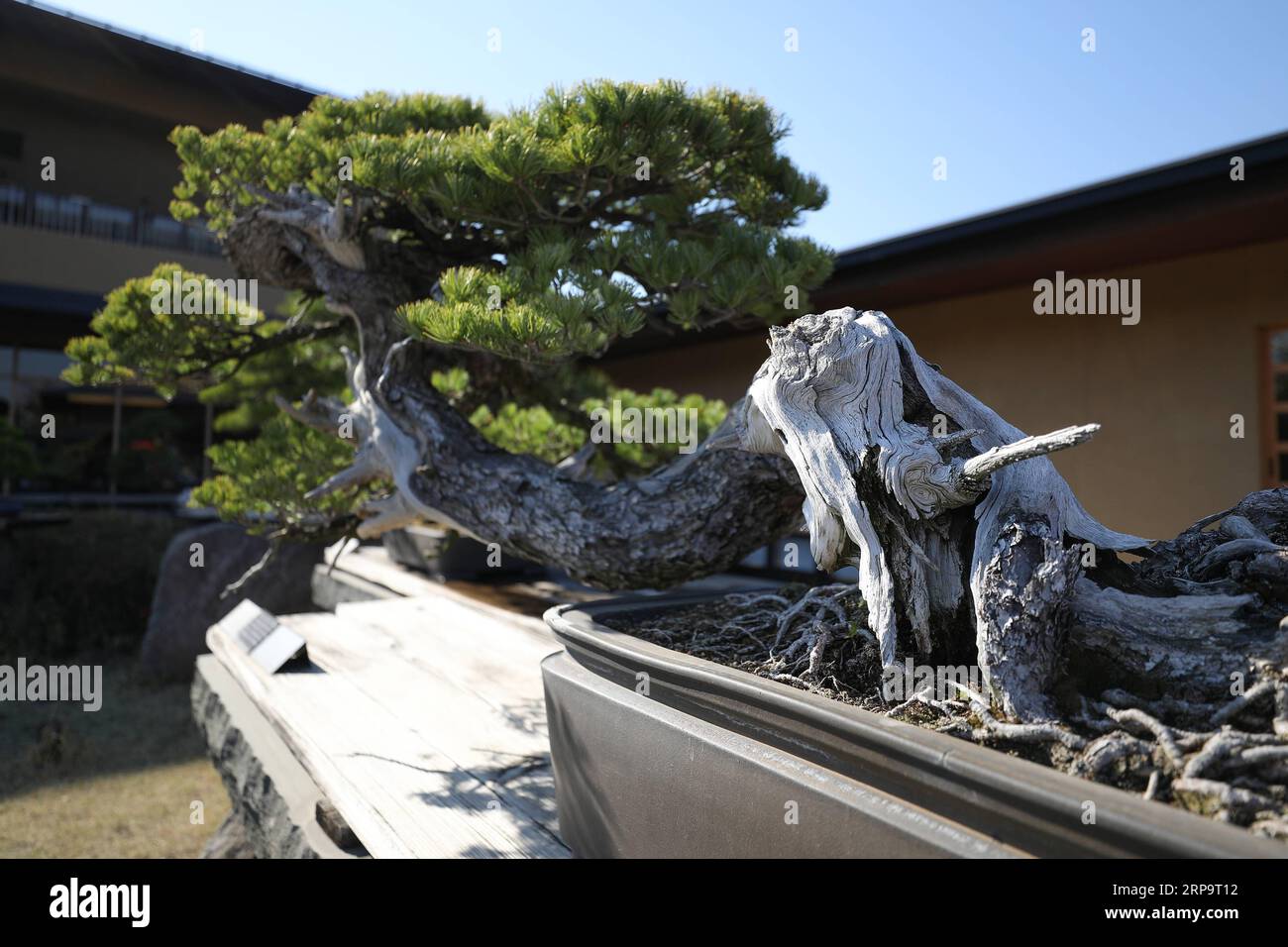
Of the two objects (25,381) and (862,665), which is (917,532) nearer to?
(862,665)

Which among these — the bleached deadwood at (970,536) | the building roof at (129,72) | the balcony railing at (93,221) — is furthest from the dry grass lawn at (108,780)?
the building roof at (129,72)

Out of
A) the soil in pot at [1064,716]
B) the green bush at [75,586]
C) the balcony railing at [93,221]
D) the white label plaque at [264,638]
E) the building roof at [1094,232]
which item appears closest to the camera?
the soil in pot at [1064,716]

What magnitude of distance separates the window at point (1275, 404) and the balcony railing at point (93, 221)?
6848 mm

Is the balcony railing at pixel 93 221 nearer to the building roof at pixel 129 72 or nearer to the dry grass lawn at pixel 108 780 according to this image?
the building roof at pixel 129 72

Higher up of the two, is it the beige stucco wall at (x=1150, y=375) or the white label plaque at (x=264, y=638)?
the beige stucco wall at (x=1150, y=375)

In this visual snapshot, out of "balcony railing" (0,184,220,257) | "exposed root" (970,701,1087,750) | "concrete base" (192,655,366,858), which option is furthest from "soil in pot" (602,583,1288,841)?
"balcony railing" (0,184,220,257)

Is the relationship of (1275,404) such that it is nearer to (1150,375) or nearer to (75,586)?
(1150,375)

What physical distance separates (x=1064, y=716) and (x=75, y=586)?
20.4 feet

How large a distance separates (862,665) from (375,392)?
1.57m

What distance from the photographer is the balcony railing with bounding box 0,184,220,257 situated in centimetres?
646

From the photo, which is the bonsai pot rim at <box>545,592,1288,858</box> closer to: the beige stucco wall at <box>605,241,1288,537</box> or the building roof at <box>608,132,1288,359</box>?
the building roof at <box>608,132,1288,359</box>

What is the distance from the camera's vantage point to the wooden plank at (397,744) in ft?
4.46

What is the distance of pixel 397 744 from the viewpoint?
178 cm

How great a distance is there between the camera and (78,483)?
7.25 meters
